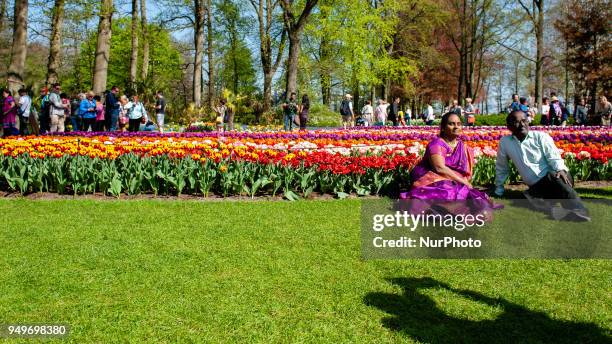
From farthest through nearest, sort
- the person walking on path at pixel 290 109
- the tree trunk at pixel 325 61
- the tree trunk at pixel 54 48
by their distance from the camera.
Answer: the tree trunk at pixel 325 61 → the person walking on path at pixel 290 109 → the tree trunk at pixel 54 48

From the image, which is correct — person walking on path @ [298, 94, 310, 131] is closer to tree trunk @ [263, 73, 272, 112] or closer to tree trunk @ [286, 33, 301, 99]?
tree trunk @ [286, 33, 301, 99]

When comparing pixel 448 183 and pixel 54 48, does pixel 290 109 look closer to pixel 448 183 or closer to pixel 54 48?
pixel 54 48

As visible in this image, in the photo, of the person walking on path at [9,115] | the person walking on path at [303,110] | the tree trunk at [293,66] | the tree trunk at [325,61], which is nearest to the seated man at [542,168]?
the person walking on path at [9,115]

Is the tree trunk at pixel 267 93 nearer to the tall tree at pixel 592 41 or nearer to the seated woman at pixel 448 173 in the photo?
the tall tree at pixel 592 41

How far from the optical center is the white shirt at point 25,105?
1322cm

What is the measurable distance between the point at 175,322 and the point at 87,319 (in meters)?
0.55

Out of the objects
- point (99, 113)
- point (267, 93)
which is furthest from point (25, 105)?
point (267, 93)

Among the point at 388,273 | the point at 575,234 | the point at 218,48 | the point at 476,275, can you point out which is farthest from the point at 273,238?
the point at 218,48

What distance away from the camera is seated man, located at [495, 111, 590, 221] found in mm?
5625

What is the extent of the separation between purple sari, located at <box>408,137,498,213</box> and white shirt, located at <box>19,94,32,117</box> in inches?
445

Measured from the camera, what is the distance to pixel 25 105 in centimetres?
1337

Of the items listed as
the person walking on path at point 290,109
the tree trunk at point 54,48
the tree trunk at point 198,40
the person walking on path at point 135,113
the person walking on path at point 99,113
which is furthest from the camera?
the tree trunk at point 198,40

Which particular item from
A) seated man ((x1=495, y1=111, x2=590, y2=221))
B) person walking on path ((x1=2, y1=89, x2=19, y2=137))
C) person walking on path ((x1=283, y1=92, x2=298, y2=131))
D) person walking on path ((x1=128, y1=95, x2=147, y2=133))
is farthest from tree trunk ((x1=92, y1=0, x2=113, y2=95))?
seated man ((x1=495, y1=111, x2=590, y2=221))

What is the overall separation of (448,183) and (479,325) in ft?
8.30
